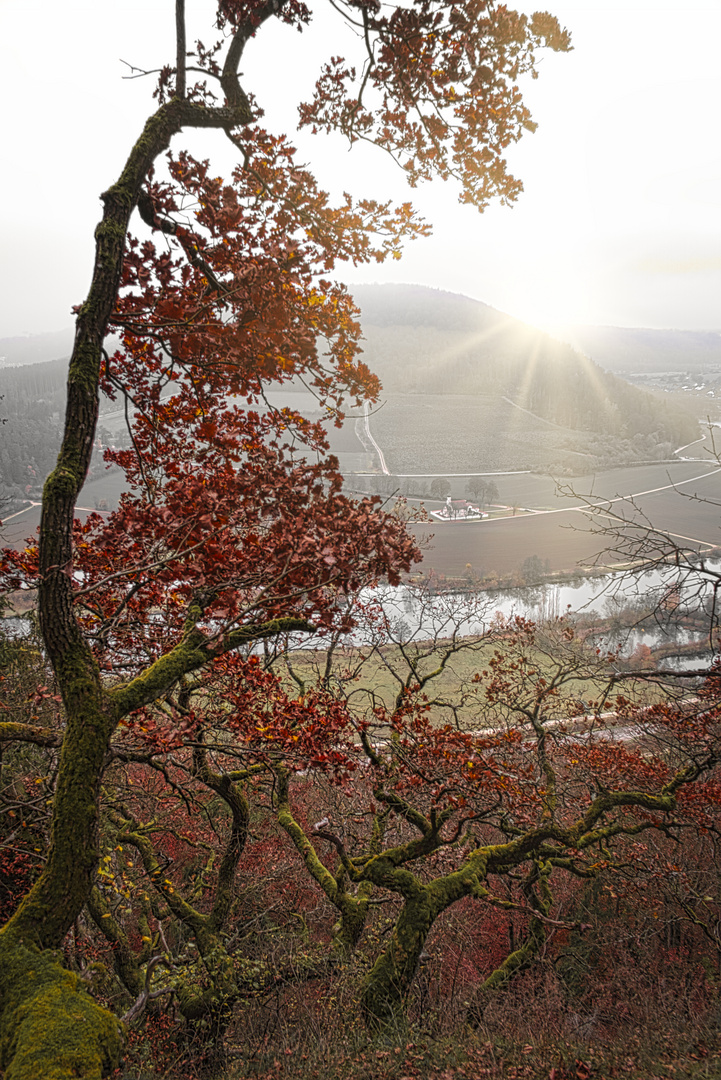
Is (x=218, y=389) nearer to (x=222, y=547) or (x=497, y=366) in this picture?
(x=222, y=547)

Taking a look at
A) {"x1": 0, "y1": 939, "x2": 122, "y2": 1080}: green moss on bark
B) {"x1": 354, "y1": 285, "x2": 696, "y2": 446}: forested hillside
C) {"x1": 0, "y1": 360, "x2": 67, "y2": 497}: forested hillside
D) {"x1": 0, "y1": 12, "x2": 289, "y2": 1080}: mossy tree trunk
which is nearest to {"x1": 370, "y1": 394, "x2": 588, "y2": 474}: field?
{"x1": 354, "y1": 285, "x2": 696, "y2": 446}: forested hillside

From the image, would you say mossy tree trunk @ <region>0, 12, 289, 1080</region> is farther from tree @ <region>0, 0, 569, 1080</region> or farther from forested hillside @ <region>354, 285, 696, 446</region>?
forested hillside @ <region>354, 285, 696, 446</region>

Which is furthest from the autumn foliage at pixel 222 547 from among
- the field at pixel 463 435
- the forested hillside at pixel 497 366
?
the forested hillside at pixel 497 366

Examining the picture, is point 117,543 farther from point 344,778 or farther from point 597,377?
point 597,377

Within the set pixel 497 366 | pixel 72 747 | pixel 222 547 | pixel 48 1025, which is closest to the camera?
pixel 48 1025

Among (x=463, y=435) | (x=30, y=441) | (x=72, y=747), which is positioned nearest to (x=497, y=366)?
(x=463, y=435)
